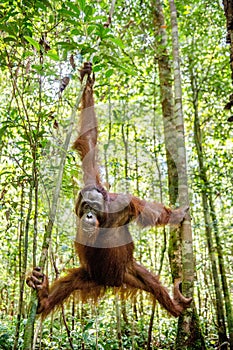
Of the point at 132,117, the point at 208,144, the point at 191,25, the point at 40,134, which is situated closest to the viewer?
the point at 40,134

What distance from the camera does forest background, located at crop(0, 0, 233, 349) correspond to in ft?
8.41

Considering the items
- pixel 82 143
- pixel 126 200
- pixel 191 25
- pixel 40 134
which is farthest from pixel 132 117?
pixel 40 134

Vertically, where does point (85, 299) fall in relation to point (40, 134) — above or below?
below

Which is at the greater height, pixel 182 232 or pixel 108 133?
pixel 108 133

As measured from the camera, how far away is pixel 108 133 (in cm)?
566

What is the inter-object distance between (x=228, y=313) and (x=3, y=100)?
15.9 ft

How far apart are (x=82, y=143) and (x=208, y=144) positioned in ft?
15.7

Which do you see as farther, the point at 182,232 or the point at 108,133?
the point at 108,133

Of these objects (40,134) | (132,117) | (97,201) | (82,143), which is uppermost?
(132,117)

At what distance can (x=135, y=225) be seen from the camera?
309cm

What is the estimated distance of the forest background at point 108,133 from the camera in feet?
8.41

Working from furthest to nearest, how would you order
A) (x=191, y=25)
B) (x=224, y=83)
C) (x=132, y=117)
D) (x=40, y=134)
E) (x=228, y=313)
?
(x=224, y=83), (x=191, y=25), (x=132, y=117), (x=228, y=313), (x=40, y=134)

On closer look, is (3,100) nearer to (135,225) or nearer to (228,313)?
(135,225)

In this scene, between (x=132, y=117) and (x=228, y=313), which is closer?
(x=228, y=313)
